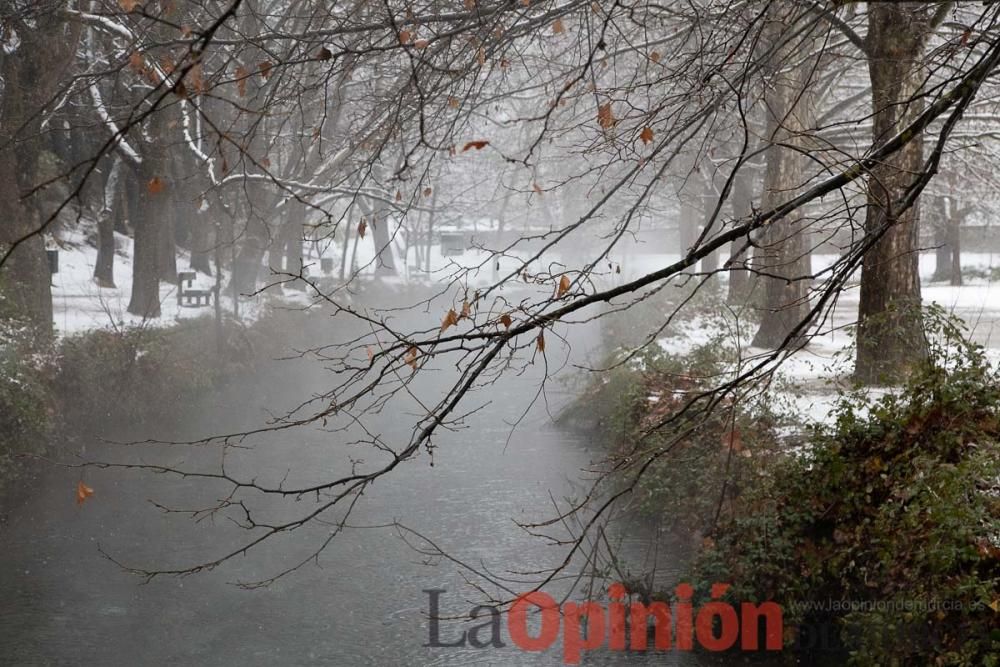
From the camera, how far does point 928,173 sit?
395cm

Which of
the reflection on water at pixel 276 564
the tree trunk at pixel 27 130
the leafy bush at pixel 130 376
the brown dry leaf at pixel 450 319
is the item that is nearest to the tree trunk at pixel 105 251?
the leafy bush at pixel 130 376

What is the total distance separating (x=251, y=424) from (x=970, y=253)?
3958 cm

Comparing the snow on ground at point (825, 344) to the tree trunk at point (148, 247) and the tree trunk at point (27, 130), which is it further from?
the tree trunk at point (148, 247)

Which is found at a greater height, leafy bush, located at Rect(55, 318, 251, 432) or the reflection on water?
leafy bush, located at Rect(55, 318, 251, 432)

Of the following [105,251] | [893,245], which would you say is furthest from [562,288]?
[105,251]

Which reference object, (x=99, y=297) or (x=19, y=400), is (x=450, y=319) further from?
(x=99, y=297)

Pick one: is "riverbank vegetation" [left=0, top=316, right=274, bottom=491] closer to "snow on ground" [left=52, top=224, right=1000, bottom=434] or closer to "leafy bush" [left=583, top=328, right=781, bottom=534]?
"snow on ground" [left=52, top=224, right=1000, bottom=434]

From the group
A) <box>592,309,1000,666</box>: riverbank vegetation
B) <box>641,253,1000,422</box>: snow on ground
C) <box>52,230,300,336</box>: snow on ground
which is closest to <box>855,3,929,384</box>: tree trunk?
<box>641,253,1000,422</box>: snow on ground

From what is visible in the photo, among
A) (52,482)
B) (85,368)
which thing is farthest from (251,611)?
(85,368)

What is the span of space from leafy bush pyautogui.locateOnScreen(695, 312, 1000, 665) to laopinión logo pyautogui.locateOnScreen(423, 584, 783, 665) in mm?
191

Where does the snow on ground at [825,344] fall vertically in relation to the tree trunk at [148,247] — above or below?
below

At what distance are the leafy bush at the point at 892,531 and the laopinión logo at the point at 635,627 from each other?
0.19m

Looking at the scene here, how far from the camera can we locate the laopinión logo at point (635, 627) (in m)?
6.86

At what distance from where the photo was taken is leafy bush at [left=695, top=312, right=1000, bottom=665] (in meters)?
5.29
